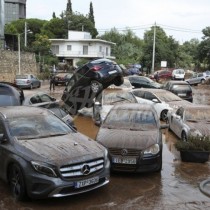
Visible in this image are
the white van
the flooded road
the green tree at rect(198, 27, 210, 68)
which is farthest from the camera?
the green tree at rect(198, 27, 210, 68)

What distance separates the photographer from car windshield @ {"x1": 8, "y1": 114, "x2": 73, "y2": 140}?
8008 mm

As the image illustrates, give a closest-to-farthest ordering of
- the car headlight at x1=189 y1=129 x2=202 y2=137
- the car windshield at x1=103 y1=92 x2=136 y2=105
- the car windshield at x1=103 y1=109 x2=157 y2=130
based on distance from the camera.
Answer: the car windshield at x1=103 y1=109 x2=157 y2=130 < the car headlight at x1=189 y1=129 x2=202 y2=137 < the car windshield at x1=103 y1=92 x2=136 y2=105

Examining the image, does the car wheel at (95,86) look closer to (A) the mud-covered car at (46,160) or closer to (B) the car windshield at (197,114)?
(B) the car windshield at (197,114)

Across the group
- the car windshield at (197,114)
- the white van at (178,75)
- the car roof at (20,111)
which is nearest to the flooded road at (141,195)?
the car roof at (20,111)

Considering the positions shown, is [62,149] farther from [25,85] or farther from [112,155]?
→ [25,85]

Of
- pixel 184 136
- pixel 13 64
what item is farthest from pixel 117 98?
pixel 13 64

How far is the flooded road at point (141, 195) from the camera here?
717 centimetres

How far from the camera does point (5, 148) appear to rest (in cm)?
765

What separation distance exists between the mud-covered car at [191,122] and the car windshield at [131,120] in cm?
204

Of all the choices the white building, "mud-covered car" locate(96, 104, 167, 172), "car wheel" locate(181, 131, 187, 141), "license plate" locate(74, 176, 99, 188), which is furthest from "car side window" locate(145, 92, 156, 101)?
the white building

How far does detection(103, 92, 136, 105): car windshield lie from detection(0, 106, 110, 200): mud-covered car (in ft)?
28.6

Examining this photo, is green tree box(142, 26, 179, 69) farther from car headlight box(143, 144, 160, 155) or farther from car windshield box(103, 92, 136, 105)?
car headlight box(143, 144, 160, 155)

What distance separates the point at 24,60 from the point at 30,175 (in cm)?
4565

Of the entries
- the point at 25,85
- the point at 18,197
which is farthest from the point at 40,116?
the point at 25,85
